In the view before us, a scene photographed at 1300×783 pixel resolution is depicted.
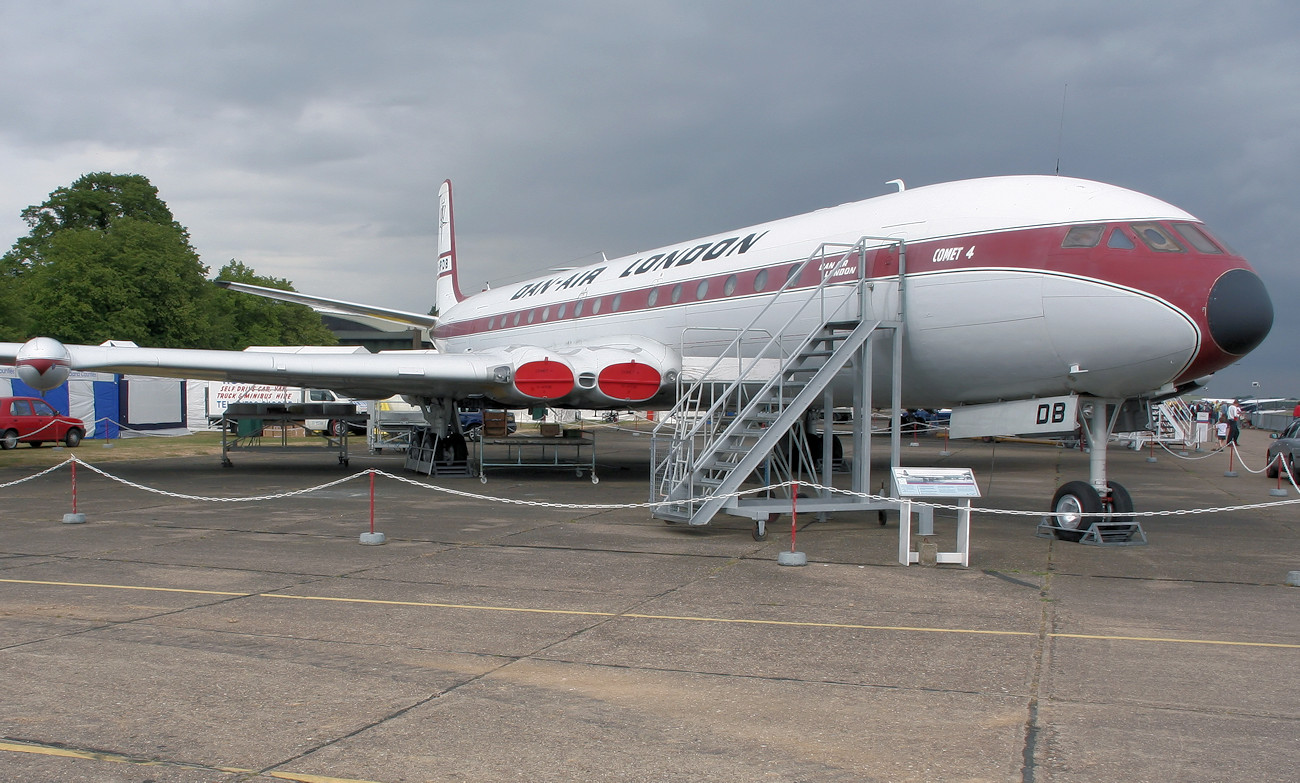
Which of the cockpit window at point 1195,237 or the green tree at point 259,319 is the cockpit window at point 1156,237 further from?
the green tree at point 259,319

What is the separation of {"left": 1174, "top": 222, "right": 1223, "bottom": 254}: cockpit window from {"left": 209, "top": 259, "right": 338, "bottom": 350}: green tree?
5409 centimetres

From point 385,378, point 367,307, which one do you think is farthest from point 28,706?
point 367,307

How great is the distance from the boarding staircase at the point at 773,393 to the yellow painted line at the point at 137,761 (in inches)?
247

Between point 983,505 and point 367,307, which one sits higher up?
point 367,307

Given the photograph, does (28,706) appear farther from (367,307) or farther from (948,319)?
(367,307)

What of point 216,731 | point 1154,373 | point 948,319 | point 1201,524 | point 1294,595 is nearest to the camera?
point 216,731

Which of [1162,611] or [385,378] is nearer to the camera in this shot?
[1162,611]

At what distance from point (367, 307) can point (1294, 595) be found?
1946 cm

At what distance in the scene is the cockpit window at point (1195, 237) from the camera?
9.49m

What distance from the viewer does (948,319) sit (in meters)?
10.6

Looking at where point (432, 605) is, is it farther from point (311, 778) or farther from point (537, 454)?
point (537, 454)

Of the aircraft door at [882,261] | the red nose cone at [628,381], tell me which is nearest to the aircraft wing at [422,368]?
the red nose cone at [628,381]

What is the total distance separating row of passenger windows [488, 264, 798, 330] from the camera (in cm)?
1341

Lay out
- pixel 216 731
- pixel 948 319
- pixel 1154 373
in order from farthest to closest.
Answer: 1. pixel 948 319
2. pixel 1154 373
3. pixel 216 731
